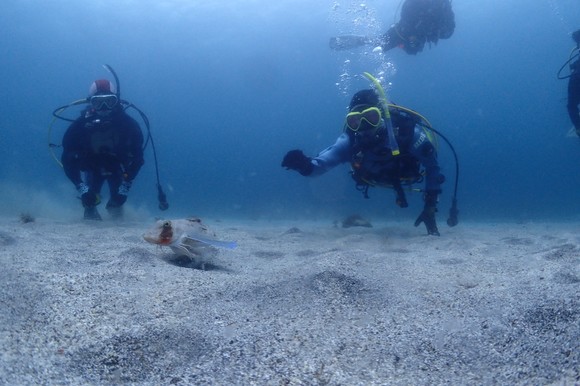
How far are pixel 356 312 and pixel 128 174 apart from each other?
728cm

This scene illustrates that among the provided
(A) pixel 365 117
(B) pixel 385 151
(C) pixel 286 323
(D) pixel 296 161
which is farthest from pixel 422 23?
(C) pixel 286 323

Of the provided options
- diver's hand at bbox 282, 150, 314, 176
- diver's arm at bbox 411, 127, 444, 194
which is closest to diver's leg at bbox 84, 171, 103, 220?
diver's hand at bbox 282, 150, 314, 176

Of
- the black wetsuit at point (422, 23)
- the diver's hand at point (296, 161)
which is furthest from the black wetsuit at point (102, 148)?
the black wetsuit at point (422, 23)

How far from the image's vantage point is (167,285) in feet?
9.60

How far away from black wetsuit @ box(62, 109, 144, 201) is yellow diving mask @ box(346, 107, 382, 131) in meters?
5.09

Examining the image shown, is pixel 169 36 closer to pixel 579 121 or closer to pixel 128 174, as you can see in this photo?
pixel 128 174

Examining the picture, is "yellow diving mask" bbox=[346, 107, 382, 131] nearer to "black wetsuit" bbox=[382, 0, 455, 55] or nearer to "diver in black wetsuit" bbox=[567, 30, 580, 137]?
"black wetsuit" bbox=[382, 0, 455, 55]

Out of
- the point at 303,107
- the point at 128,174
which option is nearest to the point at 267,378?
the point at 128,174

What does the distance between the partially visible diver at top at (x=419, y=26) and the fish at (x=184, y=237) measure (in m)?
8.08

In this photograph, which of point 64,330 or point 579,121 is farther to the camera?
point 579,121

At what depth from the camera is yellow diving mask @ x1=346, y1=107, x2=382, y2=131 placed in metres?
6.11

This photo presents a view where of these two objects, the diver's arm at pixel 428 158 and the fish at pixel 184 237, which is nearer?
the fish at pixel 184 237

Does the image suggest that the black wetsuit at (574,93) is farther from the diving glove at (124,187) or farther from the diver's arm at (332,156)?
the diving glove at (124,187)

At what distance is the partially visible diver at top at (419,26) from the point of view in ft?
31.2
